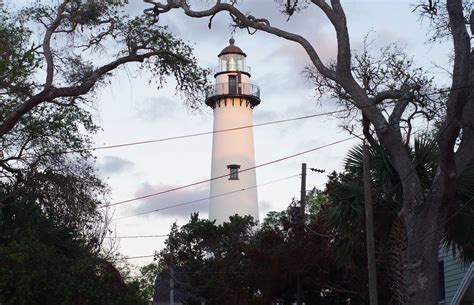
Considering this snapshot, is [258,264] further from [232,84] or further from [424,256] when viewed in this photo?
[232,84]

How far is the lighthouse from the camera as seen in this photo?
5200 cm

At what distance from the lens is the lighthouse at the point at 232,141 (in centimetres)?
5200

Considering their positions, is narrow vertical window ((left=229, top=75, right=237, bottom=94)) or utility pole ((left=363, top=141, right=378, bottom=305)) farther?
narrow vertical window ((left=229, top=75, right=237, bottom=94))

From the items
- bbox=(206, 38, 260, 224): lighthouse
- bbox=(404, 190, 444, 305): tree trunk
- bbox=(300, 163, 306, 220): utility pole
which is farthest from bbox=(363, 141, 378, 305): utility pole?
bbox=(206, 38, 260, 224): lighthouse

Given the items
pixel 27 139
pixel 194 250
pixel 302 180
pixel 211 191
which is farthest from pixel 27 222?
pixel 211 191

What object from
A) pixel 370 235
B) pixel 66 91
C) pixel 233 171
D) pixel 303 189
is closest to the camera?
pixel 66 91

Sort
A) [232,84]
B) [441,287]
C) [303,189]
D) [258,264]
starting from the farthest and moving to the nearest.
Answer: [232,84]
[303,189]
[258,264]
[441,287]

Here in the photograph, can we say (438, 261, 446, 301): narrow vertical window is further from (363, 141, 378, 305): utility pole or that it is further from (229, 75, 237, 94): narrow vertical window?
(229, 75, 237, 94): narrow vertical window

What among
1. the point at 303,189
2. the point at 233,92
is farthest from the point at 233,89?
the point at 303,189

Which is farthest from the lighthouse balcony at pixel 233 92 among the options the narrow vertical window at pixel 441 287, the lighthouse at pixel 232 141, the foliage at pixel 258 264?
the narrow vertical window at pixel 441 287

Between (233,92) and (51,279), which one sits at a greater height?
(233,92)

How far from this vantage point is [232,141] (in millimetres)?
52812

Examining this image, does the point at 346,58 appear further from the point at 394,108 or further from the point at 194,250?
the point at 194,250

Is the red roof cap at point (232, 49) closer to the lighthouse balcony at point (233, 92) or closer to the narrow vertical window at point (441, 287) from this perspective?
the lighthouse balcony at point (233, 92)
